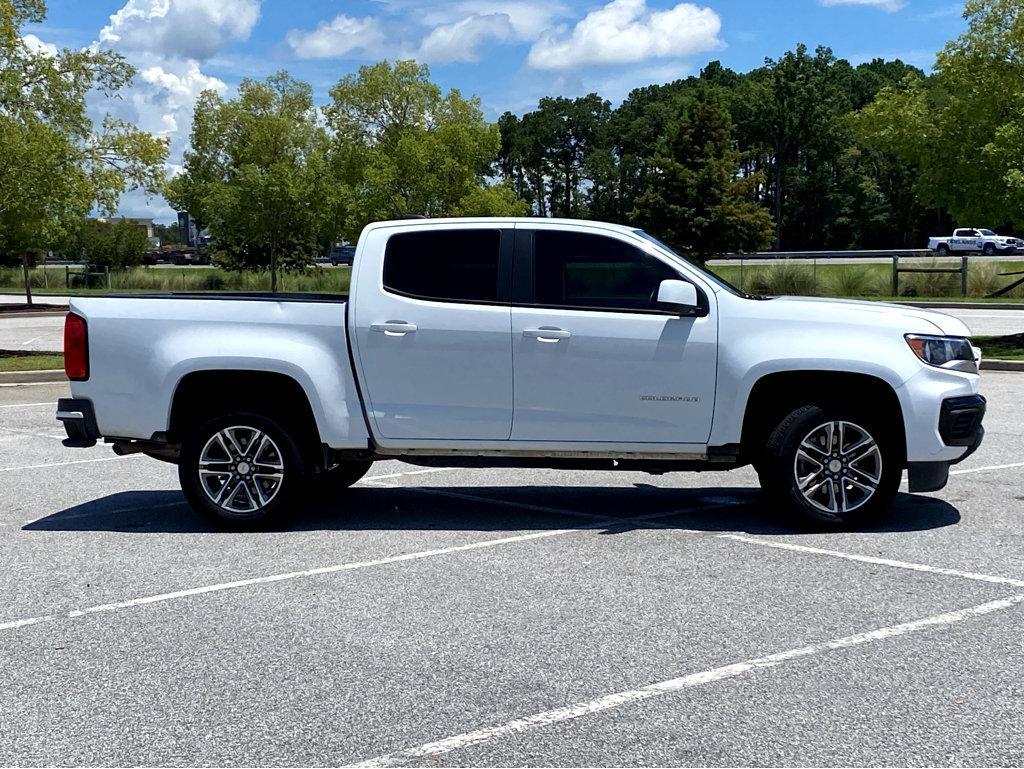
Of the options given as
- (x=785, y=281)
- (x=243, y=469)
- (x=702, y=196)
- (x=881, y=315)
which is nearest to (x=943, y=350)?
(x=881, y=315)

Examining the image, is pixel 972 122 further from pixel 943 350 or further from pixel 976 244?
pixel 976 244

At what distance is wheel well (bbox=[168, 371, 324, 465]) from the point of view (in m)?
8.08

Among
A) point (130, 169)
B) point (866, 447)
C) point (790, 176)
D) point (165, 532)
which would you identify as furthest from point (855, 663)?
point (790, 176)

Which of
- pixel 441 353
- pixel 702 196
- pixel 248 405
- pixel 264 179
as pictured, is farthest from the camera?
pixel 702 196

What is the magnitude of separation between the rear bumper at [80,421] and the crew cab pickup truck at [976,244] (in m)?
70.0

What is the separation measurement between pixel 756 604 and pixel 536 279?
2757 millimetres

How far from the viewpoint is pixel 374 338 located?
25.6 ft

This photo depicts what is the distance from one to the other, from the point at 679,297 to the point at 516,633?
273 cm

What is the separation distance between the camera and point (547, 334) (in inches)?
303

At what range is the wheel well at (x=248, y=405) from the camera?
26.5ft

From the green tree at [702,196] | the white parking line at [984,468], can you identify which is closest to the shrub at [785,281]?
the green tree at [702,196]

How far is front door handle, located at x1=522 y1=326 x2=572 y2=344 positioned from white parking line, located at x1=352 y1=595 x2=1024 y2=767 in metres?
2.89

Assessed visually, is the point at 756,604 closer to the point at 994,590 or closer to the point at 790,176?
the point at 994,590

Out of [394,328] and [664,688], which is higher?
[394,328]
